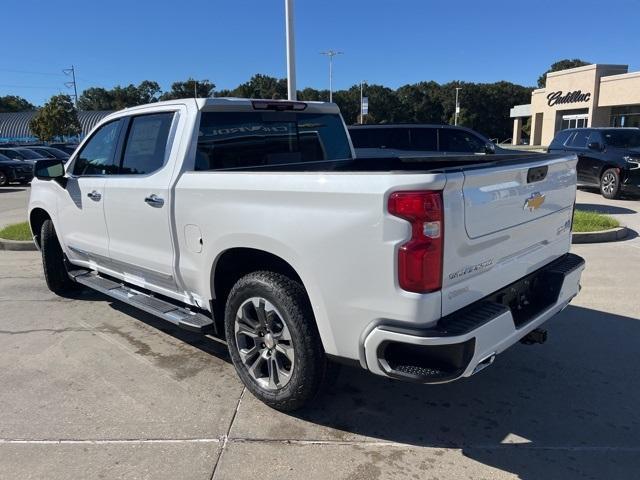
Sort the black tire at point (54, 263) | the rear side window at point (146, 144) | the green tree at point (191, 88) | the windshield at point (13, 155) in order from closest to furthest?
the rear side window at point (146, 144) → the black tire at point (54, 263) → the windshield at point (13, 155) → the green tree at point (191, 88)

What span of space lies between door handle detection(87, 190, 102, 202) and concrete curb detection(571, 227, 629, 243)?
670cm

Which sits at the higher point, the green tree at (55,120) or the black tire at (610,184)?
the green tree at (55,120)

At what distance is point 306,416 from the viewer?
344 cm

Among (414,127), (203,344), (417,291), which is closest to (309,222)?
(417,291)

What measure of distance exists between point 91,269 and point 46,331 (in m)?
0.69

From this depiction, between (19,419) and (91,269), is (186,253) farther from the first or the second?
(91,269)

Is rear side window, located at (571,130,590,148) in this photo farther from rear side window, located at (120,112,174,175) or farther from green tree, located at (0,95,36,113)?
green tree, located at (0,95,36,113)

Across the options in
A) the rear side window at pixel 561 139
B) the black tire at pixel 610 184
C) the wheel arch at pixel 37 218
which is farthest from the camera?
the rear side window at pixel 561 139

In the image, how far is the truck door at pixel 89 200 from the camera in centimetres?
466

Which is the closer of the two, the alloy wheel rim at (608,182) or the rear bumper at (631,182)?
the rear bumper at (631,182)

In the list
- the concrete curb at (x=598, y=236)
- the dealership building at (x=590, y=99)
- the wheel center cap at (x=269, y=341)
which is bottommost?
the concrete curb at (x=598, y=236)

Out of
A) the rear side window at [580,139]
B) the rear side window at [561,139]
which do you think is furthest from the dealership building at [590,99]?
the rear side window at [580,139]

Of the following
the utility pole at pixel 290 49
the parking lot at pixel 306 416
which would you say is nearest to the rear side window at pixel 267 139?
the parking lot at pixel 306 416

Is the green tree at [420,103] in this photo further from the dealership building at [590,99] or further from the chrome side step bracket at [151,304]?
the chrome side step bracket at [151,304]
